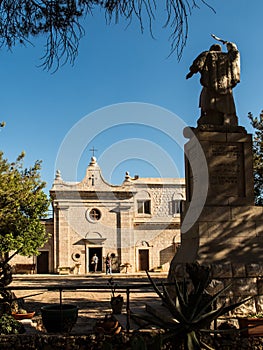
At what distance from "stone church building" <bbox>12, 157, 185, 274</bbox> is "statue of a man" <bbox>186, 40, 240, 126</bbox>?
24299 millimetres

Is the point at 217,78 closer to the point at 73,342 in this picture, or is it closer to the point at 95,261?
the point at 73,342

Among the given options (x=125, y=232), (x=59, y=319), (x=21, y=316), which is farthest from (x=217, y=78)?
(x=125, y=232)

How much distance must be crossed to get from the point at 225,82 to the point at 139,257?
→ 25353 millimetres

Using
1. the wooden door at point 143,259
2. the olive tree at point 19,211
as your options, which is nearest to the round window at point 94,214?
the wooden door at point 143,259

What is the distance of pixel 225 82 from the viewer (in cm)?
856

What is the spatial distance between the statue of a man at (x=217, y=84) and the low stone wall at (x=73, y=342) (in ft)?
14.0

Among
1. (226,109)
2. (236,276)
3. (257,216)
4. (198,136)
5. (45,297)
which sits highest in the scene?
(226,109)

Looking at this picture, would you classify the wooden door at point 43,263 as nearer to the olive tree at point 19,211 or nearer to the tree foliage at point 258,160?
the olive tree at point 19,211

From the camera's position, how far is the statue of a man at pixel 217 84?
27.8 ft

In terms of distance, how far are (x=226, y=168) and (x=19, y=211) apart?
12.4 metres

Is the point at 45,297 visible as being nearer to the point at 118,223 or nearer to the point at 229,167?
the point at 229,167

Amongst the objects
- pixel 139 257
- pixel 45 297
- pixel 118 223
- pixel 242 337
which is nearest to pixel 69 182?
pixel 118 223

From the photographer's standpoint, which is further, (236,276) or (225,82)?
(225,82)

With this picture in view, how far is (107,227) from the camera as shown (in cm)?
3306
